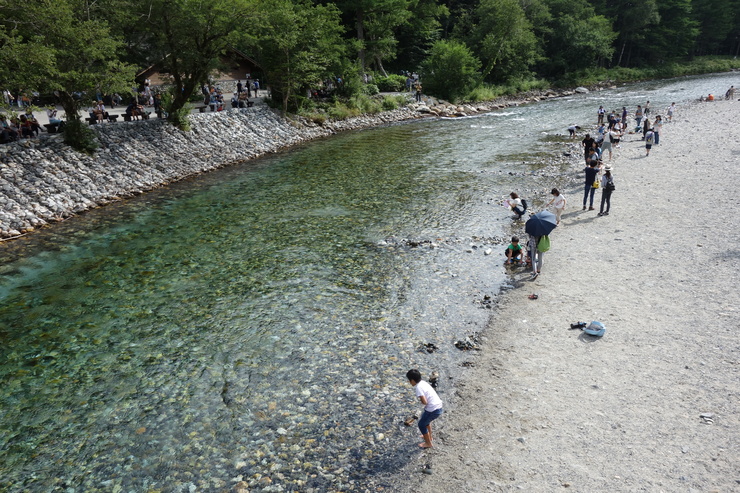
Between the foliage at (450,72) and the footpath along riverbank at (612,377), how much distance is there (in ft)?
156

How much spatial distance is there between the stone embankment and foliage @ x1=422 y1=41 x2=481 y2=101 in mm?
25094

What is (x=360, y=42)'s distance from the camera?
5581 cm

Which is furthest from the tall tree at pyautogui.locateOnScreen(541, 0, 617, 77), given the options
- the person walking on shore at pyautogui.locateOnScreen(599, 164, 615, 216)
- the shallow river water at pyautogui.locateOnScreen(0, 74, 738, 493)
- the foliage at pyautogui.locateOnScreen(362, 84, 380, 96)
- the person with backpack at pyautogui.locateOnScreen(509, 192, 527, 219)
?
the person with backpack at pyautogui.locateOnScreen(509, 192, 527, 219)

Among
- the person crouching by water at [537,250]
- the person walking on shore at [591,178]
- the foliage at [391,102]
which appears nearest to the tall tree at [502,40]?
the foliage at [391,102]

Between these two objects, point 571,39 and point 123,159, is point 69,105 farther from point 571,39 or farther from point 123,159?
point 571,39

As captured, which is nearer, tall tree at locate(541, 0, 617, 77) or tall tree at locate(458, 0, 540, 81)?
tall tree at locate(458, 0, 540, 81)

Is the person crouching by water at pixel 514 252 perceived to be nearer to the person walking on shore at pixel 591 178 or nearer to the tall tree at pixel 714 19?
the person walking on shore at pixel 591 178

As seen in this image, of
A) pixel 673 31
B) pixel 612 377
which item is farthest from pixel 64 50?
pixel 673 31

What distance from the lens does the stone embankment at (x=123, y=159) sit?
21312 mm

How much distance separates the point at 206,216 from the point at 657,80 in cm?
9653

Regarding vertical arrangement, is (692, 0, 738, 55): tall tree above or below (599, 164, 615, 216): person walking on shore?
above

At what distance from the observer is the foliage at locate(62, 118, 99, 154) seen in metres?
25.2

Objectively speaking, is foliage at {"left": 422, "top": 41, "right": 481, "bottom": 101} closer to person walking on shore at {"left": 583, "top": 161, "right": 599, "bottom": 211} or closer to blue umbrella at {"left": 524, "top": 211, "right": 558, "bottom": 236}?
person walking on shore at {"left": 583, "top": 161, "right": 599, "bottom": 211}

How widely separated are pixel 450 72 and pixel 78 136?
4779cm
